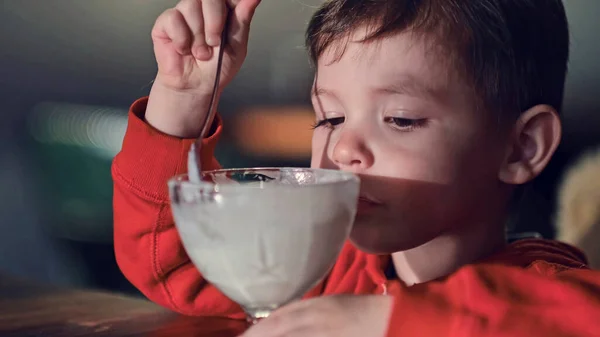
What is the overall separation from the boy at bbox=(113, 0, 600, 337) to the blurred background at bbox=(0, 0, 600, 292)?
0.19 m

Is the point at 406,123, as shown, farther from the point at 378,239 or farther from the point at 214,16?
the point at 214,16

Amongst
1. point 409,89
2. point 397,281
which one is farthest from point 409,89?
point 397,281

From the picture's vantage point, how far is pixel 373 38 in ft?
1.98

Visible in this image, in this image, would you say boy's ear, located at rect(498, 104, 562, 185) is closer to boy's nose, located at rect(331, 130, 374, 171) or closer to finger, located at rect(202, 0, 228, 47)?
boy's nose, located at rect(331, 130, 374, 171)

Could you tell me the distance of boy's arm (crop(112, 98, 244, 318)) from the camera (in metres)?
0.66

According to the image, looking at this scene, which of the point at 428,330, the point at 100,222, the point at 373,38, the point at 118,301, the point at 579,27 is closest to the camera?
the point at 428,330

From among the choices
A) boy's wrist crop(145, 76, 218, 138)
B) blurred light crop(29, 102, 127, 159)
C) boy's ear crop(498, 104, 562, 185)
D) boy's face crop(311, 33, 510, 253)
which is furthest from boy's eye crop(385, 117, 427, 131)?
blurred light crop(29, 102, 127, 159)

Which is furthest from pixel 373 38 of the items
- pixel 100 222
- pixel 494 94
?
pixel 100 222

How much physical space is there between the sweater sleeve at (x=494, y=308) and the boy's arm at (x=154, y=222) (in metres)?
0.32

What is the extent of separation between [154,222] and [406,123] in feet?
0.96

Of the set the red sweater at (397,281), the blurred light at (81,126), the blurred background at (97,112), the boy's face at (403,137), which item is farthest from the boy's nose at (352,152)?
the blurred light at (81,126)

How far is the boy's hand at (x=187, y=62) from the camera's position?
650mm

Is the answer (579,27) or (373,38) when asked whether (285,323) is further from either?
(579,27)

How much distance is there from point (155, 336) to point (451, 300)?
31 centimetres
